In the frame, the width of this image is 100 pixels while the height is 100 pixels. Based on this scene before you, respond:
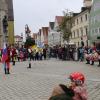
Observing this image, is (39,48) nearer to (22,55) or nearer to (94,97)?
(22,55)

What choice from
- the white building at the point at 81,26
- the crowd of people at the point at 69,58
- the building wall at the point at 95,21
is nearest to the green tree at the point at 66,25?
the white building at the point at 81,26

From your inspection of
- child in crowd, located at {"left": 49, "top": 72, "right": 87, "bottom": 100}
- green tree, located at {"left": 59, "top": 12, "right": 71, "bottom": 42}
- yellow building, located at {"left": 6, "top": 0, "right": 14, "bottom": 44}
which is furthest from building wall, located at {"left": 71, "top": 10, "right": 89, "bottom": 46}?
child in crowd, located at {"left": 49, "top": 72, "right": 87, "bottom": 100}

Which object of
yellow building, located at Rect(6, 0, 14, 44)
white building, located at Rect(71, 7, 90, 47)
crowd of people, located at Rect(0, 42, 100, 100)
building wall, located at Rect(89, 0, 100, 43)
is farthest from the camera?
yellow building, located at Rect(6, 0, 14, 44)

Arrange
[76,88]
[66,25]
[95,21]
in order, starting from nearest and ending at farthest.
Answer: [76,88], [66,25], [95,21]

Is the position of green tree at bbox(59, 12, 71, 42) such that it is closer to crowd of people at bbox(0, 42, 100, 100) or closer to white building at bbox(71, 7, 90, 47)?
white building at bbox(71, 7, 90, 47)

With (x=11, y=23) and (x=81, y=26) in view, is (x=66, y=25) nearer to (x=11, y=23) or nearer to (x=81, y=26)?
(x=81, y=26)

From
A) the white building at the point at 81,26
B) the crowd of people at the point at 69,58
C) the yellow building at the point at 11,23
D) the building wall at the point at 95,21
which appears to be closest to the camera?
the crowd of people at the point at 69,58

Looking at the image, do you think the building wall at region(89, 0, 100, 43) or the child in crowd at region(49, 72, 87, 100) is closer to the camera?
Result: the child in crowd at region(49, 72, 87, 100)

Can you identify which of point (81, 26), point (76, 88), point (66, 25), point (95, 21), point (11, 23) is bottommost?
point (76, 88)

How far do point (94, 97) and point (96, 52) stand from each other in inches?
790

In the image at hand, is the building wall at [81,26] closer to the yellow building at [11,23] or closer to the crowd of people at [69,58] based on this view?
the yellow building at [11,23]

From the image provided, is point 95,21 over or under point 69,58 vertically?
over

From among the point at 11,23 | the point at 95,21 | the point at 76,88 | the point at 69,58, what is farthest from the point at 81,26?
the point at 76,88

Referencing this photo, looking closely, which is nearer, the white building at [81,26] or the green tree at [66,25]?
the green tree at [66,25]
